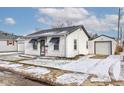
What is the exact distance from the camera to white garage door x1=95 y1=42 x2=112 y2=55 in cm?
484

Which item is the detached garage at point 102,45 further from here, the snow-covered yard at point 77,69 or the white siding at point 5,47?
the white siding at point 5,47

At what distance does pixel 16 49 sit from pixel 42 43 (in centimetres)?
71

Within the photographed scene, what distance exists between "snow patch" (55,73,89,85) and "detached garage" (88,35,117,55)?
0.70 metres

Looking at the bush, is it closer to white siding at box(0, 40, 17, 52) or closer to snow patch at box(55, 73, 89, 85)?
snow patch at box(55, 73, 89, 85)

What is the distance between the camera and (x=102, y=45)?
4.90m

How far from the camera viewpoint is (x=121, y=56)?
15.7 feet

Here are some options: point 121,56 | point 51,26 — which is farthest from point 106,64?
point 51,26

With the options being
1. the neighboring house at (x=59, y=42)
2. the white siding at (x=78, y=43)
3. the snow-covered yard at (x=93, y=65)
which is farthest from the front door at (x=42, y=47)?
the white siding at (x=78, y=43)

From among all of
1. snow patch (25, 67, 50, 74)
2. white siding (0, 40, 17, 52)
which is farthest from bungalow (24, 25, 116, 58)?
snow patch (25, 67, 50, 74)

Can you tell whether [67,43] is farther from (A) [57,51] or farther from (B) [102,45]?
(B) [102,45]

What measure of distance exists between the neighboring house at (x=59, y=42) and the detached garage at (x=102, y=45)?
0.16 metres

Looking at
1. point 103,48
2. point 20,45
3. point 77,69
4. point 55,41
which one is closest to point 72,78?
point 77,69
